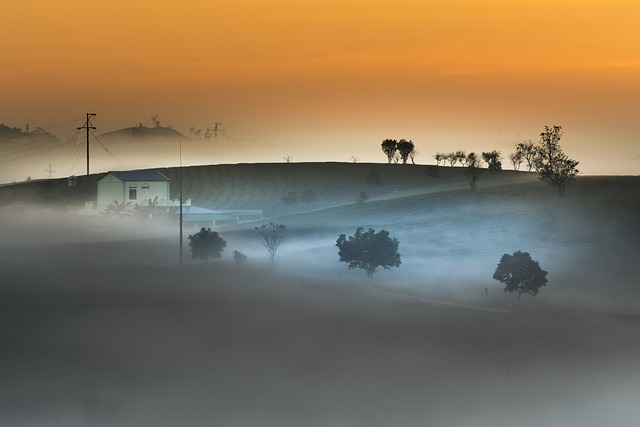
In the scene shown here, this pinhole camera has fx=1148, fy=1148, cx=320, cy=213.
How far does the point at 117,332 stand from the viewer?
2253 inches

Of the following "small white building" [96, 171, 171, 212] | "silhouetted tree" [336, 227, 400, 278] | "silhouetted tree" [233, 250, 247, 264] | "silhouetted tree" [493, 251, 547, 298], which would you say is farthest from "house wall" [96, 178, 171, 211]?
"silhouetted tree" [493, 251, 547, 298]

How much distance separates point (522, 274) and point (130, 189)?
85645mm

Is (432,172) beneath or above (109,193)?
above

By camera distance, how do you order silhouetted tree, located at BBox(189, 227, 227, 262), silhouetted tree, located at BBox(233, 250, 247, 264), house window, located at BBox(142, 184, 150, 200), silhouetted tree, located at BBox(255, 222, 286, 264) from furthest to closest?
1. house window, located at BBox(142, 184, 150, 200)
2. silhouetted tree, located at BBox(255, 222, 286, 264)
3. silhouetted tree, located at BBox(189, 227, 227, 262)
4. silhouetted tree, located at BBox(233, 250, 247, 264)

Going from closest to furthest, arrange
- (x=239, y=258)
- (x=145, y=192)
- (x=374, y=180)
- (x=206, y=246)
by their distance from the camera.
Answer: (x=239, y=258) < (x=206, y=246) < (x=145, y=192) < (x=374, y=180)

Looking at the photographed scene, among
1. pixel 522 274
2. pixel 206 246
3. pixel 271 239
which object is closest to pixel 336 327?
pixel 522 274

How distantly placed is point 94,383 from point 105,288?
31.3 metres

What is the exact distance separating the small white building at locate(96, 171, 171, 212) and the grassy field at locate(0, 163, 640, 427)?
2492cm

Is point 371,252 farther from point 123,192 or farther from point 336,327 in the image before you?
point 123,192

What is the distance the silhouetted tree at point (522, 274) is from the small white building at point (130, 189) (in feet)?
267

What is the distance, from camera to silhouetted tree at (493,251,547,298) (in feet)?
240

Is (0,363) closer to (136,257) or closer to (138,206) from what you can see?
(136,257)

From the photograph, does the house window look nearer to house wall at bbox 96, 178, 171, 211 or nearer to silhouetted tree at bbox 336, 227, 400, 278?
house wall at bbox 96, 178, 171, 211

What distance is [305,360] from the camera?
50.6 metres
